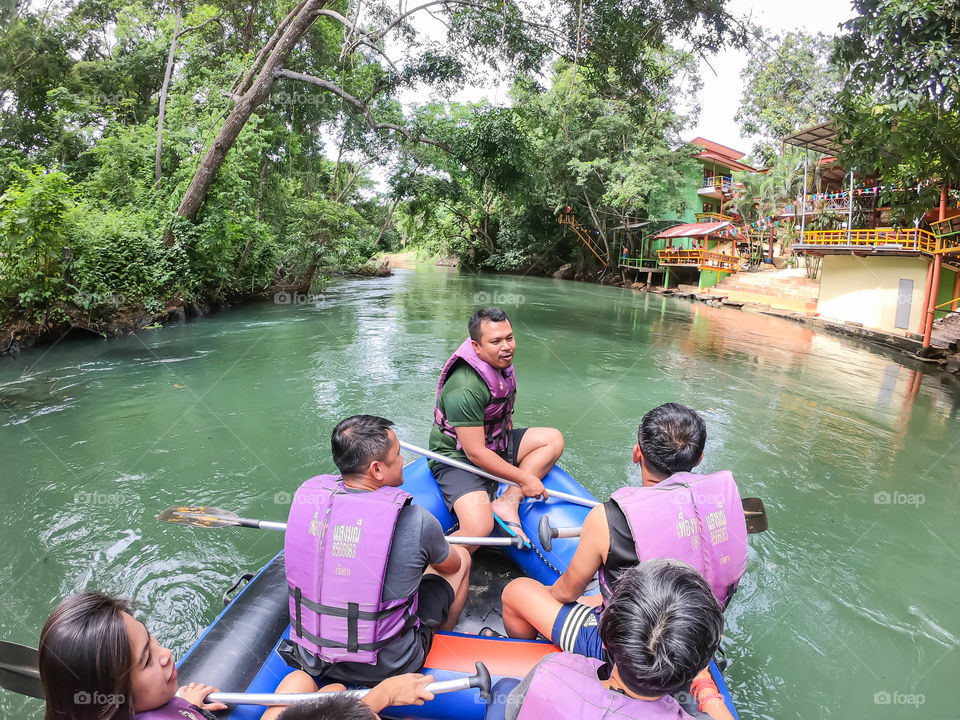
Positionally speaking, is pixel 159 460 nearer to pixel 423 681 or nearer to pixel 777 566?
pixel 423 681

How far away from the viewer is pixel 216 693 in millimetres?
1797

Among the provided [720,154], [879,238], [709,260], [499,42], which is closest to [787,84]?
[720,154]

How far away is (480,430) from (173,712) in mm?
1885

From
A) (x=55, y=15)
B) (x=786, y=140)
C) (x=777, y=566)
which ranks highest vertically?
(x=55, y=15)

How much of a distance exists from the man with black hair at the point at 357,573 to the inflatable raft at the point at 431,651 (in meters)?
0.11

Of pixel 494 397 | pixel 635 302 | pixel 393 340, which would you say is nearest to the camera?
pixel 494 397

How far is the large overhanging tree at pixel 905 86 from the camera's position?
5.09 m

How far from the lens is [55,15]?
1659 centimetres

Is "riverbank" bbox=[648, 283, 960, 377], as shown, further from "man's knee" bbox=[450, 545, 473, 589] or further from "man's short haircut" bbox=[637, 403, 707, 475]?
"man's knee" bbox=[450, 545, 473, 589]

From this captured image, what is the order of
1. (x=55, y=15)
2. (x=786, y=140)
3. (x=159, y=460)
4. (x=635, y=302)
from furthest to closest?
(x=635, y=302)
(x=55, y=15)
(x=786, y=140)
(x=159, y=460)

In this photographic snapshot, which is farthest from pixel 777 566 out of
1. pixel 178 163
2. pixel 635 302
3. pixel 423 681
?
pixel 635 302

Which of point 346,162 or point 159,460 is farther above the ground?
point 346,162

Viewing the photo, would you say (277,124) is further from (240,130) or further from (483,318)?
(483,318)

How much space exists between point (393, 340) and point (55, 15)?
15744mm
